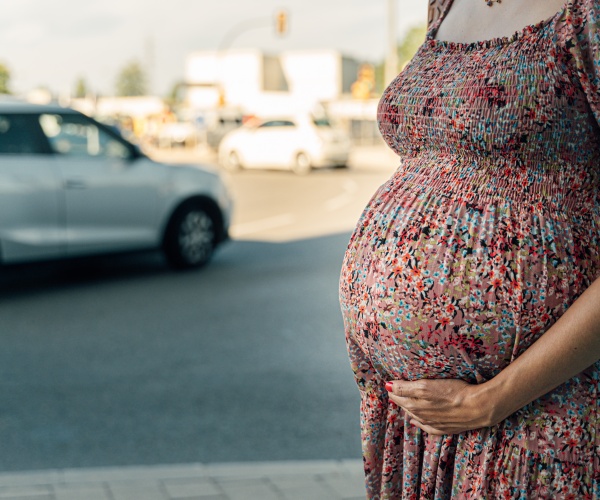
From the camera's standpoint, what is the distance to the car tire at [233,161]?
92.6 feet

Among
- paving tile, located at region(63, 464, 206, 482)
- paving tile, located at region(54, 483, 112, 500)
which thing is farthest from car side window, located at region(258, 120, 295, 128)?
paving tile, located at region(54, 483, 112, 500)

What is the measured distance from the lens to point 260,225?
13.8 metres

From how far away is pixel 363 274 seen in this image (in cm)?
183

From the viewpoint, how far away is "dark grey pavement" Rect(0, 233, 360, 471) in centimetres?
456

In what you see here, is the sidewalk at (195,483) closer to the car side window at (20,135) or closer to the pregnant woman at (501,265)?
the pregnant woman at (501,265)

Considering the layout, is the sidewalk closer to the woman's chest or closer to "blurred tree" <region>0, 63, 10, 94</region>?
the woman's chest

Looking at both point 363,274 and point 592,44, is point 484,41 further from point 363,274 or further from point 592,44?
point 363,274

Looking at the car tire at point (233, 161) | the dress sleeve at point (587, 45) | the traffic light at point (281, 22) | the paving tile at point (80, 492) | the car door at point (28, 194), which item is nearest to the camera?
the dress sleeve at point (587, 45)

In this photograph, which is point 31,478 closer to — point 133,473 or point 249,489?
point 133,473

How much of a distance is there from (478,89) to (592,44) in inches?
8.4

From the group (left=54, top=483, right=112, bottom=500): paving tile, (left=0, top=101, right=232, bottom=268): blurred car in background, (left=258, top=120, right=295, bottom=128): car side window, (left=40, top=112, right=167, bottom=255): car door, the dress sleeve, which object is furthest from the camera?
(left=258, top=120, right=295, bottom=128): car side window

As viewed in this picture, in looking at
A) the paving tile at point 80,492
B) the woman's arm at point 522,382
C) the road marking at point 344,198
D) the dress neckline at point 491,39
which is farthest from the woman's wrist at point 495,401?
the road marking at point 344,198

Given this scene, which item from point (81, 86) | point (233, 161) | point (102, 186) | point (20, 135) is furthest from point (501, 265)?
point (81, 86)

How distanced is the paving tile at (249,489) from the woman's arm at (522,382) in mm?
2135
